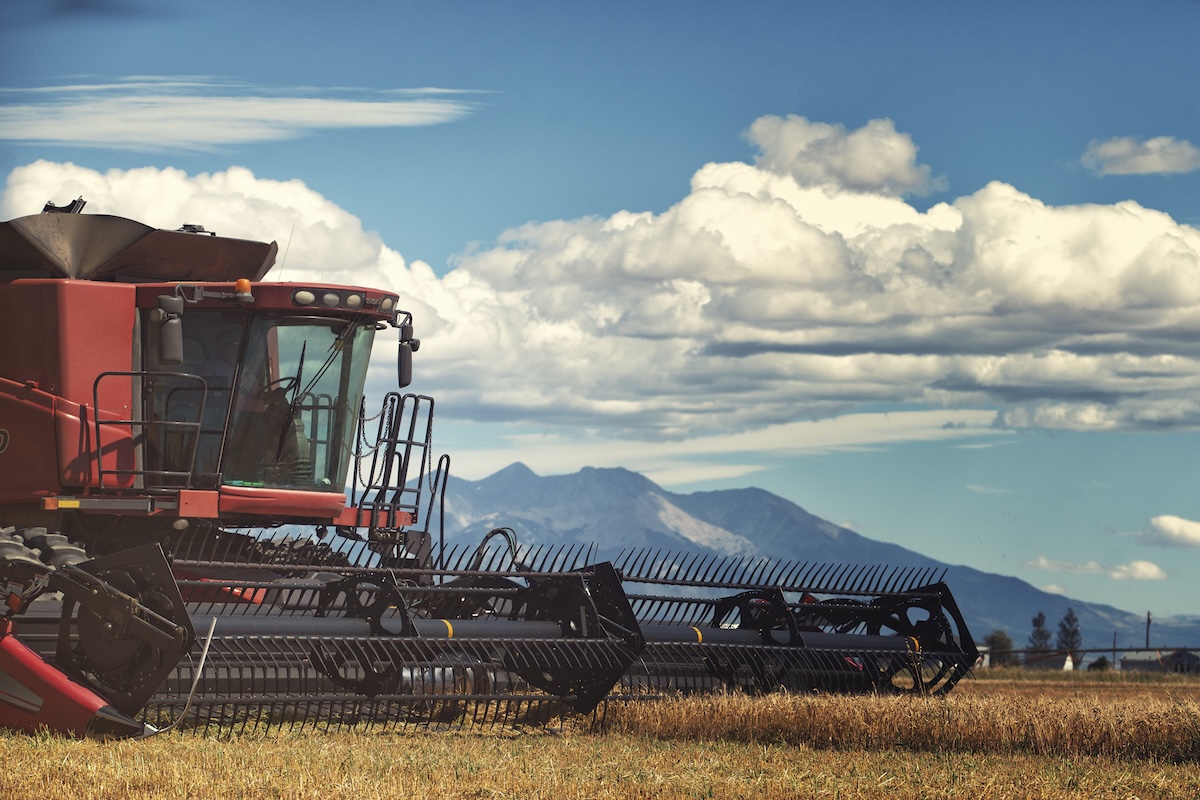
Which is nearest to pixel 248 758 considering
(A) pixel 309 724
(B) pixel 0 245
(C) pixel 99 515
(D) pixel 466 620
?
(A) pixel 309 724

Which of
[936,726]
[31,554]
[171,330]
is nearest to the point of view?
[31,554]

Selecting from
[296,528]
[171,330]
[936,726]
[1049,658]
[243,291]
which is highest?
[243,291]

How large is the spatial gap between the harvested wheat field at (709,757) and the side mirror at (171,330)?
2814 millimetres

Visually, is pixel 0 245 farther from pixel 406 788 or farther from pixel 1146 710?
pixel 1146 710

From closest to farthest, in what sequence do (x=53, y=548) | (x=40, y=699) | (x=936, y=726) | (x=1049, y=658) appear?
(x=40, y=699) < (x=53, y=548) < (x=936, y=726) < (x=1049, y=658)

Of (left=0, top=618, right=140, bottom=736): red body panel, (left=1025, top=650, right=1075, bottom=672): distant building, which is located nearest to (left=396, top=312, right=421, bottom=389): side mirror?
(left=0, top=618, right=140, bottom=736): red body panel

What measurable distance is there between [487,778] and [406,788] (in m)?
0.59

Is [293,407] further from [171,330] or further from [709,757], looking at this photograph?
[709,757]

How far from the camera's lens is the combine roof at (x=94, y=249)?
11.3 m

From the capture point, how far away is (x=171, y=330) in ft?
34.2

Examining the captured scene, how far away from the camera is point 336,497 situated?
1153 centimetres

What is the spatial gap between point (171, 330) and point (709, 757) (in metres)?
4.82

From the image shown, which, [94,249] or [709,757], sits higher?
[94,249]

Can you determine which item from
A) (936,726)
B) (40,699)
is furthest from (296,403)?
(936,726)
